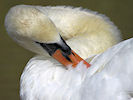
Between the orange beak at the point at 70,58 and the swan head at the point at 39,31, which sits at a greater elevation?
the swan head at the point at 39,31

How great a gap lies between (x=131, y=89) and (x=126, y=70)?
9cm

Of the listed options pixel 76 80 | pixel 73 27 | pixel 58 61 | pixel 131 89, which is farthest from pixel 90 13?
pixel 131 89

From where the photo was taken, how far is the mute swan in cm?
137

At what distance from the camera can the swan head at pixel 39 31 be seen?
158 cm

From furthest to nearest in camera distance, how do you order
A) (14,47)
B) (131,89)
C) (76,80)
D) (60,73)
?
(14,47)
(60,73)
(76,80)
(131,89)

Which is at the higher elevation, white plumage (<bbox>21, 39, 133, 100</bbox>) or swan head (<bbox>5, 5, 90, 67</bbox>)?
swan head (<bbox>5, 5, 90, 67</bbox>)

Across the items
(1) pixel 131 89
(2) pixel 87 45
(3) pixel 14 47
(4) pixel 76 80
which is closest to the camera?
(1) pixel 131 89

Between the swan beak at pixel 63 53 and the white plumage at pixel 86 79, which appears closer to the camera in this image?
the white plumage at pixel 86 79

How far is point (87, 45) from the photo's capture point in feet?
6.02

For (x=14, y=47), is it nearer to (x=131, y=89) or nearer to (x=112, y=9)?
(x=112, y=9)

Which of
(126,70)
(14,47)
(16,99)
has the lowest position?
(16,99)

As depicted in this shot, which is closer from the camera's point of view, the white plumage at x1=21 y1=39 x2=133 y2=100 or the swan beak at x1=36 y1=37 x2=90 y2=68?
the white plumage at x1=21 y1=39 x2=133 y2=100

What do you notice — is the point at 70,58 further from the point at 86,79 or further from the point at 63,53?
the point at 86,79

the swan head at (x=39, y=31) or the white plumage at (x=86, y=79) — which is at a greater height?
the swan head at (x=39, y=31)
